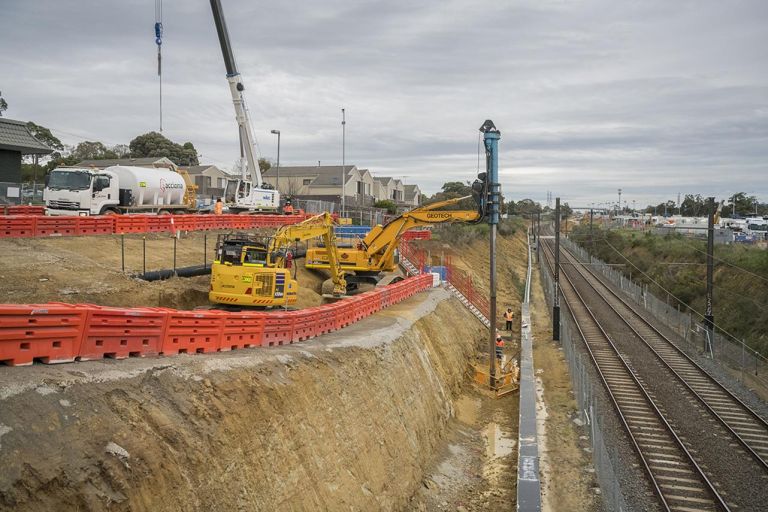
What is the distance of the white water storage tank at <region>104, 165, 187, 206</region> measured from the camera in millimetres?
33812

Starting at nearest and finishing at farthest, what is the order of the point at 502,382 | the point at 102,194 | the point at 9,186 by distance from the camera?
the point at 502,382
the point at 102,194
the point at 9,186

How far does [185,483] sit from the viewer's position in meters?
9.53

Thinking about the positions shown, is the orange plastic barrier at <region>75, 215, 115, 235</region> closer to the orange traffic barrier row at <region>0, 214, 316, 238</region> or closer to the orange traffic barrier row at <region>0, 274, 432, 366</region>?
the orange traffic barrier row at <region>0, 214, 316, 238</region>

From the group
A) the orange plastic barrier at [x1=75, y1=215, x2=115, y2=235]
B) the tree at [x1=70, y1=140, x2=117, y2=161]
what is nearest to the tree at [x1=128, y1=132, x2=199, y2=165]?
the tree at [x1=70, y1=140, x2=117, y2=161]

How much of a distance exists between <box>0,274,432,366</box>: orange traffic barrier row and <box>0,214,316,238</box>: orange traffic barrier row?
44.4ft

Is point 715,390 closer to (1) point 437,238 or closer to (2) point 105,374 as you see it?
(2) point 105,374

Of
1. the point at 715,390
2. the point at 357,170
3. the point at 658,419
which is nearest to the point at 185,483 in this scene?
the point at 658,419

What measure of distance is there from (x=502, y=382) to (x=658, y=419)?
662cm

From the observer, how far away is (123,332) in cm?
1179

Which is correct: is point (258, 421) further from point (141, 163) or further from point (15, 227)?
point (141, 163)

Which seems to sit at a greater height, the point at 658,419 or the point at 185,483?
the point at 185,483

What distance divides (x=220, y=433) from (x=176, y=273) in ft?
53.7

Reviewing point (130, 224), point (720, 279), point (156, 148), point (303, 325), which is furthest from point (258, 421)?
point (156, 148)

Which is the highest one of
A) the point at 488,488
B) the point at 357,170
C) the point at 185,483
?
the point at 357,170
